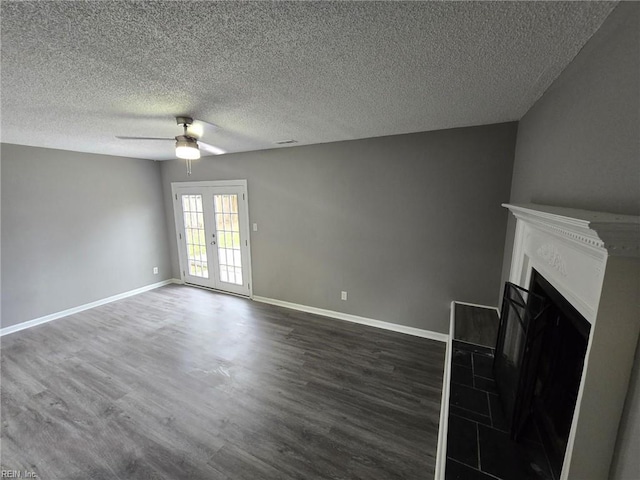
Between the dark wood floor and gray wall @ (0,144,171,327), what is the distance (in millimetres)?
643

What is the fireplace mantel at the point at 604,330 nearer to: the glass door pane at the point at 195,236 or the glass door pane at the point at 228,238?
the glass door pane at the point at 228,238

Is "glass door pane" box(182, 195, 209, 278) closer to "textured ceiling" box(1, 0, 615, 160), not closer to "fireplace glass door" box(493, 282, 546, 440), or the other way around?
"textured ceiling" box(1, 0, 615, 160)

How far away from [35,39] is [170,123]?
126cm

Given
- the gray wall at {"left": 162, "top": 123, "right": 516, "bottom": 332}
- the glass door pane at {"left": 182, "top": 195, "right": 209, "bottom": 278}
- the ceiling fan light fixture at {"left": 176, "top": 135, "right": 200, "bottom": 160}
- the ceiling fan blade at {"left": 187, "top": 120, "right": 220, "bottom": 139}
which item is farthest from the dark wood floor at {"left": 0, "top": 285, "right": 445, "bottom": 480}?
the ceiling fan blade at {"left": 187, "top": 120, "right": 220, "bottom": 139}

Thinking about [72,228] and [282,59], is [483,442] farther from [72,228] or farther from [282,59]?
[72,228]

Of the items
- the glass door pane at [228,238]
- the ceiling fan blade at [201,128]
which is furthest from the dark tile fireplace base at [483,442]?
the glass door pane at [228,238]

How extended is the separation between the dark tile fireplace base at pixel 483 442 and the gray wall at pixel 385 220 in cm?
133

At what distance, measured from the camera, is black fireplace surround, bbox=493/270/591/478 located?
45.8 inches

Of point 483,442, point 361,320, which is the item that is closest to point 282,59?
point 483,442

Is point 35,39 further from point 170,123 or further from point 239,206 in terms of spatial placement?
point 239,206

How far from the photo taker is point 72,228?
12.6 ft

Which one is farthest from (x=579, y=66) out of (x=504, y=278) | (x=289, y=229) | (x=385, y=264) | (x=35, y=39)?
(x=289, y=229)

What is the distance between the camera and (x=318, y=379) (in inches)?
96.0

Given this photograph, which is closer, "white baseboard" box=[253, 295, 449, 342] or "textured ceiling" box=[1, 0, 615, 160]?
"textured ceiling" box=[1, 0, 615, 160]
